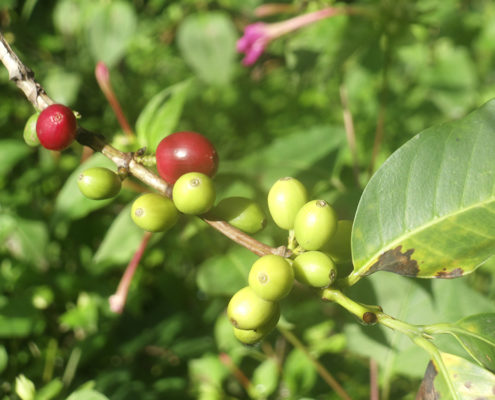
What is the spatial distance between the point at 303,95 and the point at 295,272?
2.62 m

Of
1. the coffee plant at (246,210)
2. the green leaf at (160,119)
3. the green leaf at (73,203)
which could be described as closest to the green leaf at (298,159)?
the coffee plant at (246,210)

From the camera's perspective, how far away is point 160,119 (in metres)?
1.33

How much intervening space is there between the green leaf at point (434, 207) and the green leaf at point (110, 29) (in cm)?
149

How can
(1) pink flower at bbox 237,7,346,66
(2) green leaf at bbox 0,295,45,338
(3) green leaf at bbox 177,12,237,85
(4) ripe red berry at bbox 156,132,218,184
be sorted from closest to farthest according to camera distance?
(4) ripe red berry at bbox 156,132,218,184 → (2) green leaf at bbox 0,295,45,338 → (1) pink flower at bbox 237,7,346,66 → (3) green leaf at bbox 177,12,237,85

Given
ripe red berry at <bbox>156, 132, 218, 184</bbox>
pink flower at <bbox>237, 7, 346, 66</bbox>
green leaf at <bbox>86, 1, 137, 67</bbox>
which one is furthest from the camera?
green leaf at <bbox>86, 1, 137, 67</bbox>

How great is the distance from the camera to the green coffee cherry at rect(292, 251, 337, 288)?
2.48 ft

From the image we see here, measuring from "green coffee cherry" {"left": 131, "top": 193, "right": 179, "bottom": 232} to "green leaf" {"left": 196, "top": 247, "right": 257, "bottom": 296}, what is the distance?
0.46 meters

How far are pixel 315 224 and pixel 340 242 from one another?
15 cm

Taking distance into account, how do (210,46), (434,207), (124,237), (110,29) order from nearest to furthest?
(434,207)
(124,237)
(110,29)
(210,46)

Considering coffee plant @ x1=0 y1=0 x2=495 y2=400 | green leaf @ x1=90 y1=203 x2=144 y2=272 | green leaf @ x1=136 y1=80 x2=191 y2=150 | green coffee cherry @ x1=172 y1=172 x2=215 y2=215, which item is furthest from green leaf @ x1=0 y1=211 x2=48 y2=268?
green coffee cherry @ x1=172 y1=172 x2=215 y2=215

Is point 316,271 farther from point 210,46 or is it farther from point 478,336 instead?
point 210,46

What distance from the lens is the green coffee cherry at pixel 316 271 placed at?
29.8 inches

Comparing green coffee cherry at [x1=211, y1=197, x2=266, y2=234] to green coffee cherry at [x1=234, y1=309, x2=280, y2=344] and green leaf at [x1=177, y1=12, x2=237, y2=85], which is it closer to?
green coffee cherry at [x1=234, y1=309, x2=280, y2=344]

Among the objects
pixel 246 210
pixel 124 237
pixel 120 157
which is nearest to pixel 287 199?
pixel 246 210
